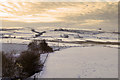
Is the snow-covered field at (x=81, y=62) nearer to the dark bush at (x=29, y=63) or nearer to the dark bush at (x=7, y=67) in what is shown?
the dark bush at (x=29, y=63)

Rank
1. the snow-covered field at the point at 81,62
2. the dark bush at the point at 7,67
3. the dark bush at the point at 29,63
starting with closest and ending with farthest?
the snow-covered field at the point at 81,62 → the dark bush at the point at 7,67 → the dark bush at the point at 29,63

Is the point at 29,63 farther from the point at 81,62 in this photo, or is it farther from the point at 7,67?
the point at 81,62

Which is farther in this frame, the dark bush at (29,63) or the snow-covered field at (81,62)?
the dark bush at (29,63)

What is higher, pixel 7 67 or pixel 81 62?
pixel 81 62

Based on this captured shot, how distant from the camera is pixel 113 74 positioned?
7875 mm

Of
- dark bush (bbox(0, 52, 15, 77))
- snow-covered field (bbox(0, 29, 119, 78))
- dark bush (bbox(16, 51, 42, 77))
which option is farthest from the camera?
dark bush (bbox(16, 51, 42, 77))

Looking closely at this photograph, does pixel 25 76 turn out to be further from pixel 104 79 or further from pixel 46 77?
pixel 104 79

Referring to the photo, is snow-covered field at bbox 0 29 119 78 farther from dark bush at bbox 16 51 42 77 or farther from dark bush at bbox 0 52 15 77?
dark bush at bbox 0 52 15 77

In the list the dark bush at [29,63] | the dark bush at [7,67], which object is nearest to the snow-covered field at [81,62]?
the dark bush at [29,63]

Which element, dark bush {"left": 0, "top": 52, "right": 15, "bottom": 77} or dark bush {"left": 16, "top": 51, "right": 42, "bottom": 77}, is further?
dark bush {"left": 16, "top": 51, "right": 42, "bottom": 77}

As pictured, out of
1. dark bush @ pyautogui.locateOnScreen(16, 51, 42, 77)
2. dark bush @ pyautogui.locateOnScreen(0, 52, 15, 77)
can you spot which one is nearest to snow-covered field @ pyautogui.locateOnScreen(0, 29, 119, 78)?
dark bush @ pyautogui.locateOnScreen(16, 51, 42, 77)

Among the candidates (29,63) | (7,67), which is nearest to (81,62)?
(29,63)

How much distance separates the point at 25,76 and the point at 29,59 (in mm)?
1579

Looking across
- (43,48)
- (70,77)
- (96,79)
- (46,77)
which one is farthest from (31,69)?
(43,48)
